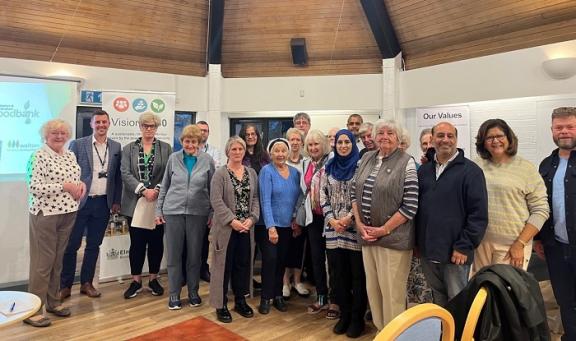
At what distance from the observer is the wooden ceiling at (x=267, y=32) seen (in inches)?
194

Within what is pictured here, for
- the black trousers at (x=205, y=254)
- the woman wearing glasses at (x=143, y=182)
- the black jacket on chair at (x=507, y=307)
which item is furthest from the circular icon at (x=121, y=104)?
the black jacket on chair at (x=507, y=307)

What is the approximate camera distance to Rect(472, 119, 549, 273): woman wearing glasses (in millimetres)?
2301

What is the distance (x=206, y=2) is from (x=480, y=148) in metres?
4.75

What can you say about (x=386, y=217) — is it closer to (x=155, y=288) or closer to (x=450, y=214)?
(x=450, y=214)

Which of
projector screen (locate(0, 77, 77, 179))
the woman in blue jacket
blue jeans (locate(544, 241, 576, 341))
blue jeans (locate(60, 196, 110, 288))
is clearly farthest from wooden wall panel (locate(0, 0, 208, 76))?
blue jeans (locate(544, 241, 576, 341))

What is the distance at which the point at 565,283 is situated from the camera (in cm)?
241

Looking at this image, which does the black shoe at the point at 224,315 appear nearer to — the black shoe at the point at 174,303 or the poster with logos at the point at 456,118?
the black shoe at the point at 174,303

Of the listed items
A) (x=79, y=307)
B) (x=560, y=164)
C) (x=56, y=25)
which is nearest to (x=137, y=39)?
(x=56, y=25)

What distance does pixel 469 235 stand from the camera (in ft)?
7.50

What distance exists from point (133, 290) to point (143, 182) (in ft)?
3.50

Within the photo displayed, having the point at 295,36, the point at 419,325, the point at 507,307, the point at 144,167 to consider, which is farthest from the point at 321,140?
the point at 295,36

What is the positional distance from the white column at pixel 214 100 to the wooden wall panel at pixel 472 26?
2746 mm

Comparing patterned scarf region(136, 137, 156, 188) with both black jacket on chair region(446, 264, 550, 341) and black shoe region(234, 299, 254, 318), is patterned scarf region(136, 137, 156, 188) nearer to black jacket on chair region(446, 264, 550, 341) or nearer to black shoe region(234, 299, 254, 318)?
black shoe region(234, 299, 254, 318)

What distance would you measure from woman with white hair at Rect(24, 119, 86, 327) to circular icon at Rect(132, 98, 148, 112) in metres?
1.52
